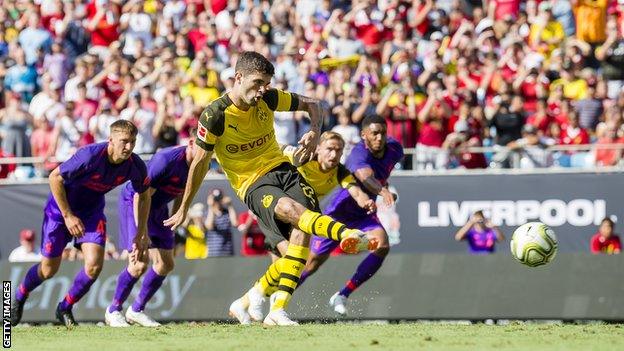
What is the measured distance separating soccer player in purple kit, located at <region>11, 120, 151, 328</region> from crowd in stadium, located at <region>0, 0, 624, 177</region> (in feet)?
20.3

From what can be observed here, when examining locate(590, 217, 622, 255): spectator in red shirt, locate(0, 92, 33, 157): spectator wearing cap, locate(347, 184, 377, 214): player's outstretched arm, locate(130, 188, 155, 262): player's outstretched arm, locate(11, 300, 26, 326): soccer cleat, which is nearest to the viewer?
locate(130, 188, 155, 262): player's outstretched arm

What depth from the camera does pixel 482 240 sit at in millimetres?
19328

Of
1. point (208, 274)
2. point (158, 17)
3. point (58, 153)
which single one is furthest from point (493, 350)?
point (158, 17)

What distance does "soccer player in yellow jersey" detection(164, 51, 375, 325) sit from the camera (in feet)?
40.0

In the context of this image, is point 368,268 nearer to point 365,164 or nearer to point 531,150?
point 365,164

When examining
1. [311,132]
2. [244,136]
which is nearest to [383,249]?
[311,132]

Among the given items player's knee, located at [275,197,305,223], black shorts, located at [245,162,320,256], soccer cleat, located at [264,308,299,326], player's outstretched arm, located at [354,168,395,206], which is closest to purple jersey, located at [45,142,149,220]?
black shorts, located at [245,162,320,256]

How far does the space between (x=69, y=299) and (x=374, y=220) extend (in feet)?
11.8

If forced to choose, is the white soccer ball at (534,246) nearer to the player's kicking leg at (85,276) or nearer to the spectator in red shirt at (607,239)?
the player's kicking leg at (85,276)

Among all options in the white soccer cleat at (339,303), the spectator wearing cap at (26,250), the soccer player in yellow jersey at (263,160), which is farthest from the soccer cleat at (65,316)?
the spectator wearing cap at (26,250)

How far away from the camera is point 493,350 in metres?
10.4

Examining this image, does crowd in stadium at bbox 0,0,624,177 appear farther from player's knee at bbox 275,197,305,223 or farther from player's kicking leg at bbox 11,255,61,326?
player's knee at bbox 275,197,305,223

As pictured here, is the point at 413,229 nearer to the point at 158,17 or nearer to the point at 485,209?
the point at 485,209

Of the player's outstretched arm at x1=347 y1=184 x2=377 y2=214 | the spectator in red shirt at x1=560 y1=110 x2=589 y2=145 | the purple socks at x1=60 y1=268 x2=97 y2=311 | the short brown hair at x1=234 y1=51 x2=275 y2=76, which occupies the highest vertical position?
the short brown hair at x1=234 y1=51 x2=275 y2=76
